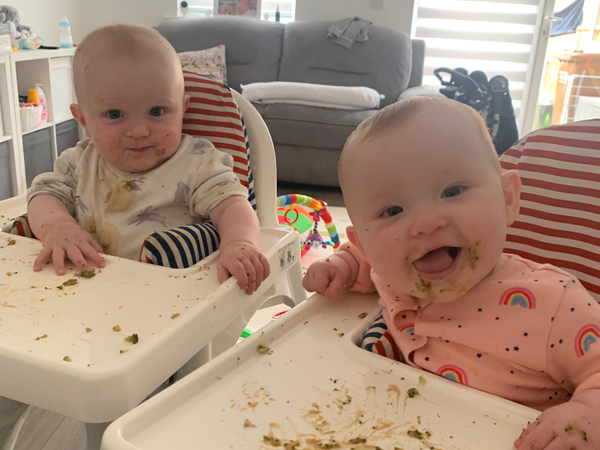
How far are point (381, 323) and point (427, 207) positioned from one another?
0.19 m

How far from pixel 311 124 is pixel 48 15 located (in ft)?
6.64

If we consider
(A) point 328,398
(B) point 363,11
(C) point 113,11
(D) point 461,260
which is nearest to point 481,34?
(B) point 363,11

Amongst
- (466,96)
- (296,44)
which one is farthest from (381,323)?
(296,44)

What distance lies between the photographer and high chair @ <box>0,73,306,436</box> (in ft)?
1.73

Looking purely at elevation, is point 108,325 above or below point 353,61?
below

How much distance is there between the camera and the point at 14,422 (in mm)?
728

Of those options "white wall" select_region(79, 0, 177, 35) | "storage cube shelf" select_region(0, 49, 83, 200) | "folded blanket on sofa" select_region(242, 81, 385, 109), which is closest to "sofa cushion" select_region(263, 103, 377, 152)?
"folded blanket on sofa" select_region(242, 81, 385, 109)

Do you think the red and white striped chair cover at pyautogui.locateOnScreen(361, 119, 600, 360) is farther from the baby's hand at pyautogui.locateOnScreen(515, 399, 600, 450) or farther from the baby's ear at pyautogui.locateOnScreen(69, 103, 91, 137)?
the baby's ear at pyautogui.locateOnScreen(69, 103, 91, 137)

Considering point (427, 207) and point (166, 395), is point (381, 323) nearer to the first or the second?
point (427, 207)

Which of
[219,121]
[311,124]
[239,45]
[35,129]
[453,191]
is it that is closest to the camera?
[453,191]

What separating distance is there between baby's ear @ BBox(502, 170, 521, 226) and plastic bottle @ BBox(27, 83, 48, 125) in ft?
9.07

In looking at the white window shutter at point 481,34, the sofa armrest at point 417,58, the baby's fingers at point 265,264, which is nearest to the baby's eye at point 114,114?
the baby's fingers at point 265,264

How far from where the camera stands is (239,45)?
143 inches

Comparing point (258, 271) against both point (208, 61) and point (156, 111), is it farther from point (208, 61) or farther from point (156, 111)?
point (208, 61)
